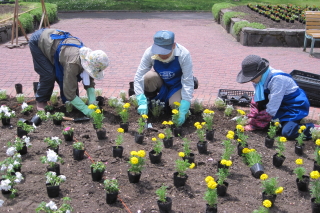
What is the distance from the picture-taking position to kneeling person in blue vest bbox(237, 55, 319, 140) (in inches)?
188

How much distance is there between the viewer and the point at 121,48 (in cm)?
1009

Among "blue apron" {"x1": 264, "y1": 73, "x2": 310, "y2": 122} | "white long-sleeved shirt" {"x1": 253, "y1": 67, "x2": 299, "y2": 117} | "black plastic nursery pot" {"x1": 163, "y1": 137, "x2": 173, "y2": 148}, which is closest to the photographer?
"black plastic nursery pot" {"x1": 163, "y1": 137, "x2": 173, "y2": 148}

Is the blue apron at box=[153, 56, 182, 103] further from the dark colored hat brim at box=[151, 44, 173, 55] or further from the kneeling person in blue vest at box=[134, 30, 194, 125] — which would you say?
the dark colored hat brim at box=[151, 44, 173, 55]

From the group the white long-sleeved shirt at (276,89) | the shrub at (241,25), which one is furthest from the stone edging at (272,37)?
the white long-sleeved shirt at (276,89)

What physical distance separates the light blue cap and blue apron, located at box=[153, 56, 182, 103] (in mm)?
340

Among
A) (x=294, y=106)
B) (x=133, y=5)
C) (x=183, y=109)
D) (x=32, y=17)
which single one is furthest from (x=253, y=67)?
(x=133, y=5)

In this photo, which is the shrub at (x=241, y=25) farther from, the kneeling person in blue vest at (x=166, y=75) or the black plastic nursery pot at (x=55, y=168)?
the black plastic nursery pot at (x=55, y=168)

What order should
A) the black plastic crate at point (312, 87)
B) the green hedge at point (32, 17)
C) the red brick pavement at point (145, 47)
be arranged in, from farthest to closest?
the green hedge at point (32, 17), the red brick pavement at point (145, 47), the black plastic crate at point (312, 87)

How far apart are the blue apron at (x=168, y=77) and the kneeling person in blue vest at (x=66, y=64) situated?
2.70ft

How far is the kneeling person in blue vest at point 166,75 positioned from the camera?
16.5 ft

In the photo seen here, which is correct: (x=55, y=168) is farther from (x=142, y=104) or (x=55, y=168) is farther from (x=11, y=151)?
(x=142, y=104)

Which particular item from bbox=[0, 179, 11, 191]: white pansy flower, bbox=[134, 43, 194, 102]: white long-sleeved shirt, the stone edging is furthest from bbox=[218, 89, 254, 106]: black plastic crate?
the stone edging

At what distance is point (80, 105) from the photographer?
5.40 m

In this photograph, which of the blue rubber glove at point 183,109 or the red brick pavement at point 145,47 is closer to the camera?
the blue rubber glove at point 183,109
